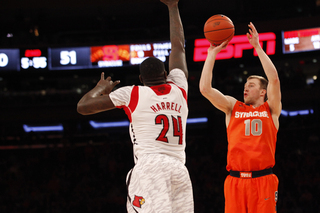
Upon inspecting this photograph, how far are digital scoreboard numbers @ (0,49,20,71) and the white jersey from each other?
453 inches

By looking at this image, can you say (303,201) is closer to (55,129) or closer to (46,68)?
(46,68)

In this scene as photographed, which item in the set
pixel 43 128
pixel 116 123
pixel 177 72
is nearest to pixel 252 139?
pixel 177 72

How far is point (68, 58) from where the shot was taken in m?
13.2

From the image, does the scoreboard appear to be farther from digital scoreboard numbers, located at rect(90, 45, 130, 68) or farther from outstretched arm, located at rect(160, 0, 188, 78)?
outstretched arm, located at rect(160, 0, 188, 78)

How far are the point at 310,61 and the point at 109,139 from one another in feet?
36.1

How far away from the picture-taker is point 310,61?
1822 cm

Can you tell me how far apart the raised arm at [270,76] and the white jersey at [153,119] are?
1351 mm

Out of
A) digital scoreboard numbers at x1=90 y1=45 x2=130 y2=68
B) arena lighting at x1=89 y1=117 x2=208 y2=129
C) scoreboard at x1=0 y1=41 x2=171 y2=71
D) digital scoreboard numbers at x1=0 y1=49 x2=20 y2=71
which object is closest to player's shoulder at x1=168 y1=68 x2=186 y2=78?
scoreboard at x1=0 y1=41 x2=171 y2=71

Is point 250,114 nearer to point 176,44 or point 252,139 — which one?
point 252,139

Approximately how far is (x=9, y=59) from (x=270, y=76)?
38.6 feet

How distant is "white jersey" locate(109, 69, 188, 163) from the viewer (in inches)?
113

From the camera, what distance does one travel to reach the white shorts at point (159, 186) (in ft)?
8.95

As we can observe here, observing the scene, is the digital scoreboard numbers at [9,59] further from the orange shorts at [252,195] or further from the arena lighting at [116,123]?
the orange shorts at [252,195]

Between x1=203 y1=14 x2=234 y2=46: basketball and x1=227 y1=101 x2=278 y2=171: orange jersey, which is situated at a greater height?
x1=203 y1=14 x2=234 y2=46: basketball
